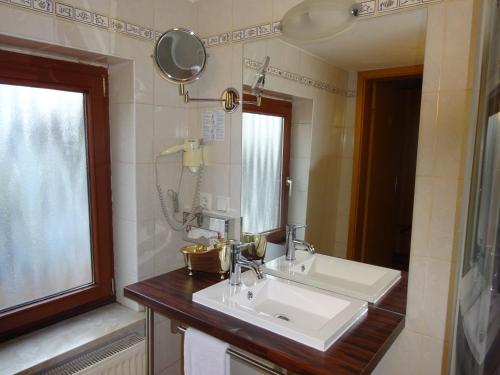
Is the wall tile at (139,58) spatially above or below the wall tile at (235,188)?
above

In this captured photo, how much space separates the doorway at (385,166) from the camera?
46.9 inches

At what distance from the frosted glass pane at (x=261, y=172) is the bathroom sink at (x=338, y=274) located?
192 mm

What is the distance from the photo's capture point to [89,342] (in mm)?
1393

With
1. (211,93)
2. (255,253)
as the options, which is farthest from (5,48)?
(255,253)

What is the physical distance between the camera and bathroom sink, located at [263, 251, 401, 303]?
128 cm

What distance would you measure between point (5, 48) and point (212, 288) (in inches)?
46.5

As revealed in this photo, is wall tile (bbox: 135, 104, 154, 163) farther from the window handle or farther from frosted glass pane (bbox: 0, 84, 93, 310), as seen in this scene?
the window handle

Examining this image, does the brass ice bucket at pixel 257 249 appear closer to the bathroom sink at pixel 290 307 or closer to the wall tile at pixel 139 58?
the bathroom sink at pixel 290 307

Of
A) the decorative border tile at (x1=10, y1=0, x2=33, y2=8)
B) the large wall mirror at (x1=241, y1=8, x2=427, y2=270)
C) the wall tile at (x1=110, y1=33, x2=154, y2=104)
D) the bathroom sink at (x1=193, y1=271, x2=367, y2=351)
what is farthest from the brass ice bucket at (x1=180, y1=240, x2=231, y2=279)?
the decorative border tile at (x1=10, y1=0, x2=33, y2=8)

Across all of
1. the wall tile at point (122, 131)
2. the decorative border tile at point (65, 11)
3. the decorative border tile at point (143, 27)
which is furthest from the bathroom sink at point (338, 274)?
the decorative border tile at point (65, 11)

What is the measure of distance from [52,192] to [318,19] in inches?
50.9

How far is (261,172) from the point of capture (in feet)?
5.37

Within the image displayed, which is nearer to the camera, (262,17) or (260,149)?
(262,17)

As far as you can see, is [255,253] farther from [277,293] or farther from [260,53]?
[260,53]
